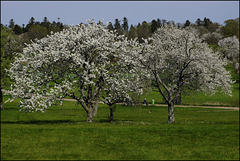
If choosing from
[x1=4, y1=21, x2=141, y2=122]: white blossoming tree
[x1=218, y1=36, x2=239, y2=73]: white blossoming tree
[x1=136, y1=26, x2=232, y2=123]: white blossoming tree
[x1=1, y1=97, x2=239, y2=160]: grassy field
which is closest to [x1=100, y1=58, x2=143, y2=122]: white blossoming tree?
[x1=4, y1=21, x2=141, y2=122]: white blossoming tree

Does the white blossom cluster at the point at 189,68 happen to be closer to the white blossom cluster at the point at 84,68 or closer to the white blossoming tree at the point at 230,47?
the white blossom cluster at the point at 84,68

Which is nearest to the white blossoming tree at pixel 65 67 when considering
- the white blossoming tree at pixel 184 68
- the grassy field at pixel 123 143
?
the white blossoming tree at pixel 184 68

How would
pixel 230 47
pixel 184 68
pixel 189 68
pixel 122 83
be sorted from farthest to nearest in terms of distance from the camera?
pixel 230 47, pixel 189 68, pixel 184 68, pixel 122 83

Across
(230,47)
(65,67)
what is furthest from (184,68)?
(230,47)

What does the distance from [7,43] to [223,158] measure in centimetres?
4167

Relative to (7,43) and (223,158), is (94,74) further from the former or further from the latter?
(7,43)

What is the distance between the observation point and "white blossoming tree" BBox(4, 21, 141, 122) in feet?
95.2

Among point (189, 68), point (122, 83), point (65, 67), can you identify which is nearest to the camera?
point (122, 83)

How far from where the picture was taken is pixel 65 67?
3086cm

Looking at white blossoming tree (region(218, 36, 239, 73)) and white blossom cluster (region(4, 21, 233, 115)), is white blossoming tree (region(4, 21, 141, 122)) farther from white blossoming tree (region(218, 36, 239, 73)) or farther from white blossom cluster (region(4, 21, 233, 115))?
white blossoming tree (region(218, 36, 239, 73))

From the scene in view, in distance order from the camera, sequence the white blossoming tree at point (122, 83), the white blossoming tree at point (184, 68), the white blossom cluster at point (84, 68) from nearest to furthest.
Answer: the white blossom cluster at point (84, 68) → the white blossoming tree at point (122, 83) → the white blossoming tree at point (184, 68)

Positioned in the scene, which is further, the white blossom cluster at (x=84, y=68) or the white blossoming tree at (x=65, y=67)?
the white blossom cluster at (x=84, y=68)

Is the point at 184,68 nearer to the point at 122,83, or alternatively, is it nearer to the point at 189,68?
the point at 189,68

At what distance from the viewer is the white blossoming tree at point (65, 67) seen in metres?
29.0
